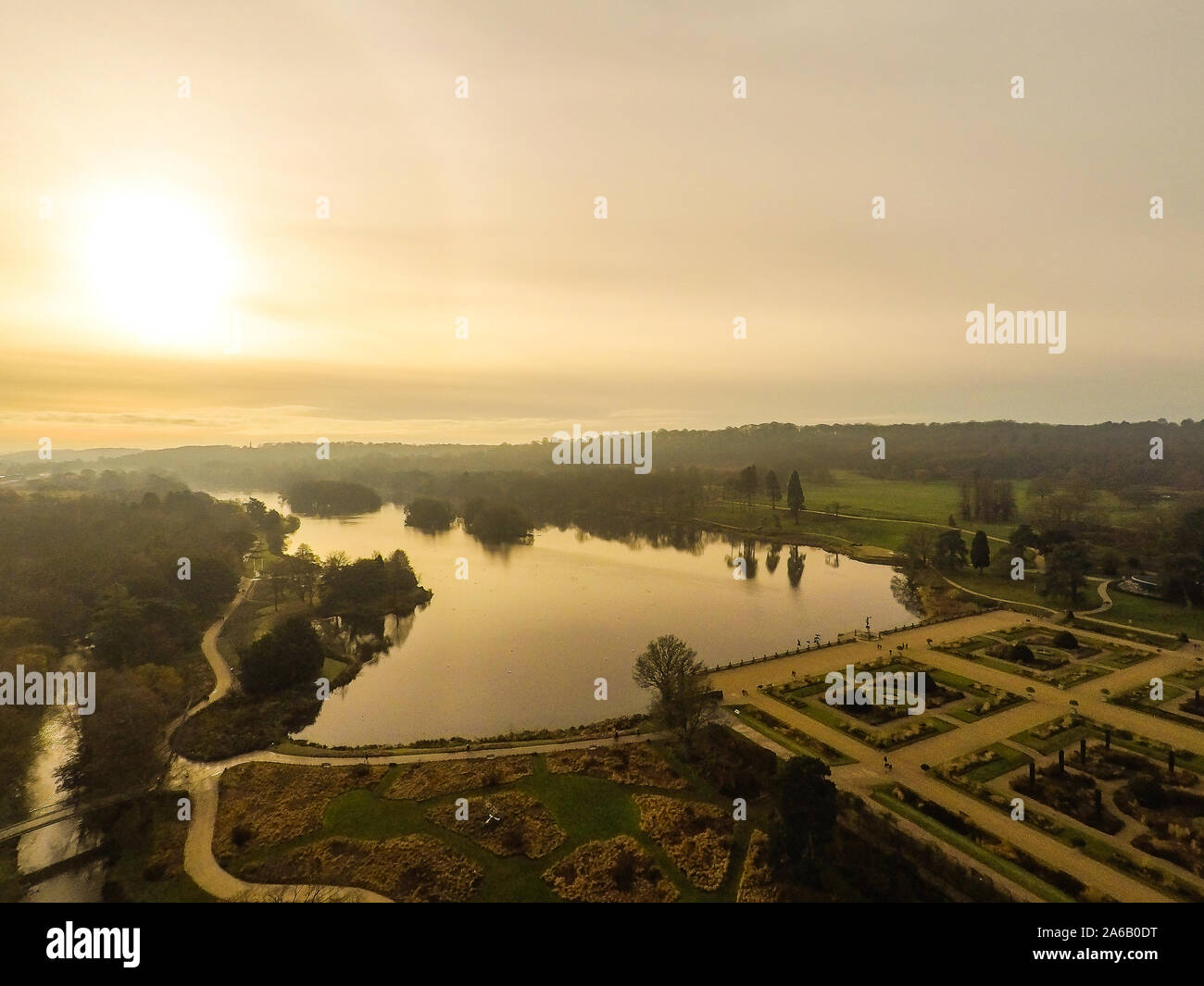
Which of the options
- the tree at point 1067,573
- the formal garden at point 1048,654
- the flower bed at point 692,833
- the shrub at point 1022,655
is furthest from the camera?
the tree at point 1067,573

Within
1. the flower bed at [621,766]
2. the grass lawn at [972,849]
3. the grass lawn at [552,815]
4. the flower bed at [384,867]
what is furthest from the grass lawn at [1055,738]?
the flower bed at [384,867]

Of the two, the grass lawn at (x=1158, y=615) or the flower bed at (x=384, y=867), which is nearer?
the flower bed at (x=384, y=867)

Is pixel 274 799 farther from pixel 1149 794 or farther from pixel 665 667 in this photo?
pixel 1149 794

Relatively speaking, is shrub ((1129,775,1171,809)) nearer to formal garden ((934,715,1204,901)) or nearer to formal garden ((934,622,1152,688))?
formal garden ((934,715,1204,901))

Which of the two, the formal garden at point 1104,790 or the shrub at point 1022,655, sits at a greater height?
the shrub at point 1022,655

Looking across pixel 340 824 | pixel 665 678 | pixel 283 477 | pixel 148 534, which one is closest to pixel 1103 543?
pixel 665 678

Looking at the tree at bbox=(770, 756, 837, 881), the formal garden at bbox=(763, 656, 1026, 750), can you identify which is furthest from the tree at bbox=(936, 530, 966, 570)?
the tree at bbox=(770, 756, 837, 881)

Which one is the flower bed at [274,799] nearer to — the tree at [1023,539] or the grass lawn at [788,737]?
the grass lawn at [788,737]
